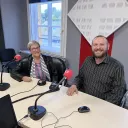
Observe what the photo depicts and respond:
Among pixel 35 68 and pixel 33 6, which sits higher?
pixel 33 6

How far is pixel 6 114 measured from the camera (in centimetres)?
91

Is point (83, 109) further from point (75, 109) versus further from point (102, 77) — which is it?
point (102, 77)

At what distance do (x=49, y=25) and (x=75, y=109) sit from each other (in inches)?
101

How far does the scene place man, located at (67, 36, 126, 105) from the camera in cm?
156

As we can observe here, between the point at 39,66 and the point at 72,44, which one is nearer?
the point at 39,66

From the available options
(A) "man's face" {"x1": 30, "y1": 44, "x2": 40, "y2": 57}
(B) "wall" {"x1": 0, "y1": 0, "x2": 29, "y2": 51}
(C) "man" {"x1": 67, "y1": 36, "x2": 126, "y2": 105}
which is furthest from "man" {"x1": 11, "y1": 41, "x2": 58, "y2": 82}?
(B) "wall" {"x1": 0, "y1": 0, "x2": 29, "y2": 51}

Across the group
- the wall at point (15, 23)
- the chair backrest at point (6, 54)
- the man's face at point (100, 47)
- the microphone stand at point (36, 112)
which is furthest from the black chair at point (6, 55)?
the microphone stand at point (36, 112)

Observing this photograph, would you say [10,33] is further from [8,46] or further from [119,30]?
[119,30]

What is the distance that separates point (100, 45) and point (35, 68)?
38.2 inches

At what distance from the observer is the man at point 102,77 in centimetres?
156

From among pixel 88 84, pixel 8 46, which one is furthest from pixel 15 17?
pixel 88 84

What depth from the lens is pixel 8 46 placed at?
3746 mm

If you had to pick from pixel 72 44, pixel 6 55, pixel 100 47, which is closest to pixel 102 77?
pixel 100 47

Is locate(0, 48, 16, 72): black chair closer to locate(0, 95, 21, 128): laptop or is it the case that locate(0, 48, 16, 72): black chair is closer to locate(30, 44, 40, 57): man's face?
locate(30, 44, 40, 57): man's face
